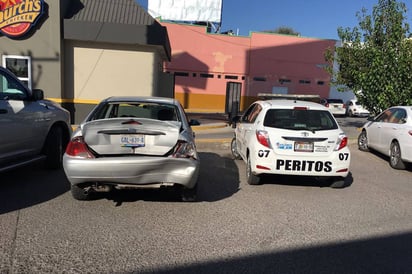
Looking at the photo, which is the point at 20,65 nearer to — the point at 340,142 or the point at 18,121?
the point at 18,121

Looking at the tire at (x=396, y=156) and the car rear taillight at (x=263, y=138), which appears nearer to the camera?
the car rear taillight at (x=263, y=138)

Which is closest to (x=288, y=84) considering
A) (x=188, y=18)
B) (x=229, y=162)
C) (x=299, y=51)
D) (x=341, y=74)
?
(x=299, y=51)

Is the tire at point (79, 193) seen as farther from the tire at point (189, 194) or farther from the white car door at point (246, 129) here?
the white car door at point (246, 129)

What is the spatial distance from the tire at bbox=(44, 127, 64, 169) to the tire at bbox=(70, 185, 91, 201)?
2.08 metres

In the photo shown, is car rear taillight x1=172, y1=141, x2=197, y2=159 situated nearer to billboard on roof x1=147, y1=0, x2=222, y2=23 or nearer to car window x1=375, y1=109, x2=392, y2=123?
car window x1=375, y1=109, x2=392, y2=123

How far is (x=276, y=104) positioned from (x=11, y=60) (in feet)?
35.1

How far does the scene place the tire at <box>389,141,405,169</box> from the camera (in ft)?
28.6

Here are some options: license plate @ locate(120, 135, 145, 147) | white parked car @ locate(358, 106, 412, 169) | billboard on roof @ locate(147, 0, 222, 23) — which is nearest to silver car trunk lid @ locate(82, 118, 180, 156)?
license plate @ locate(120, 135, 145, 147)

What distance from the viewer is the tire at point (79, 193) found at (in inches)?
206

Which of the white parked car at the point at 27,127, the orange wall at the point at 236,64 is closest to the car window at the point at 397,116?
the white parked car at the point at 27,127

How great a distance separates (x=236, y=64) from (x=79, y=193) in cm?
2611

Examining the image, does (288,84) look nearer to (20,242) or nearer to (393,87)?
(393,87)

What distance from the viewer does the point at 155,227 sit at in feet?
14.8

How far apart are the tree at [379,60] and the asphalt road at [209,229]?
761cm
